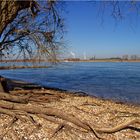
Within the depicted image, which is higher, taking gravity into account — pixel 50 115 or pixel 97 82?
pixel 50 115

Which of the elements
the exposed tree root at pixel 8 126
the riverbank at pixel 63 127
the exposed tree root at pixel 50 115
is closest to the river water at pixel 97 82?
the exposed tree root at pixel 50 115

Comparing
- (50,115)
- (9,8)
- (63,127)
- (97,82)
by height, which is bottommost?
(97,82)

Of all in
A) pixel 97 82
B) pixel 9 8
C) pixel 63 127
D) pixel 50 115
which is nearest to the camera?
pixel 63 127

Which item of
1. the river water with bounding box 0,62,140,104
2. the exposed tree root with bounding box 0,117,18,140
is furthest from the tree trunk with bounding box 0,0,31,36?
the exposed tree root with bounding box 0,117,18,140

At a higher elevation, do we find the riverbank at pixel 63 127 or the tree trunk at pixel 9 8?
the tree trunk at pixel 9 8

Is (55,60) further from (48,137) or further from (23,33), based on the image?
(48,137)

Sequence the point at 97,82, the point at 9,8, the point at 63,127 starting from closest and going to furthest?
the point at 63,127
the point at 9,8
the point at 97,82

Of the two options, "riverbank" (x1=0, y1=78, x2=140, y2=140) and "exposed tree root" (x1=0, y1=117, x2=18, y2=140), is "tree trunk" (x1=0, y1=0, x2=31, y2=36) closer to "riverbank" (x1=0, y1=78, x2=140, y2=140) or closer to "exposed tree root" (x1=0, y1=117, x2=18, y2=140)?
"riverbank" (x1=0, y1=78, x2=140, y2=140)

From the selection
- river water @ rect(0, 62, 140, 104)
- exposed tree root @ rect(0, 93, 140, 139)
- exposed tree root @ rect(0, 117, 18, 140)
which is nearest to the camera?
exposed tree root @ rect(0, 117, 18, 140)

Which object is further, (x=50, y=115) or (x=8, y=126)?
(x=50, y=115)

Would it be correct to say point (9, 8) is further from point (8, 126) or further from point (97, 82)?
point (97, 82)

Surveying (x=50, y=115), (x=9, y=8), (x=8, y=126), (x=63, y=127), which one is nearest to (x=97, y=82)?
(x=9, y=8)

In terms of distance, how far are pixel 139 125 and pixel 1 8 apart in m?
7.64

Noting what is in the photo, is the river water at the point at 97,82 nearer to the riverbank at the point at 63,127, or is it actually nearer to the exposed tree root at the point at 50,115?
the exposed tree root at the point at 50,115
